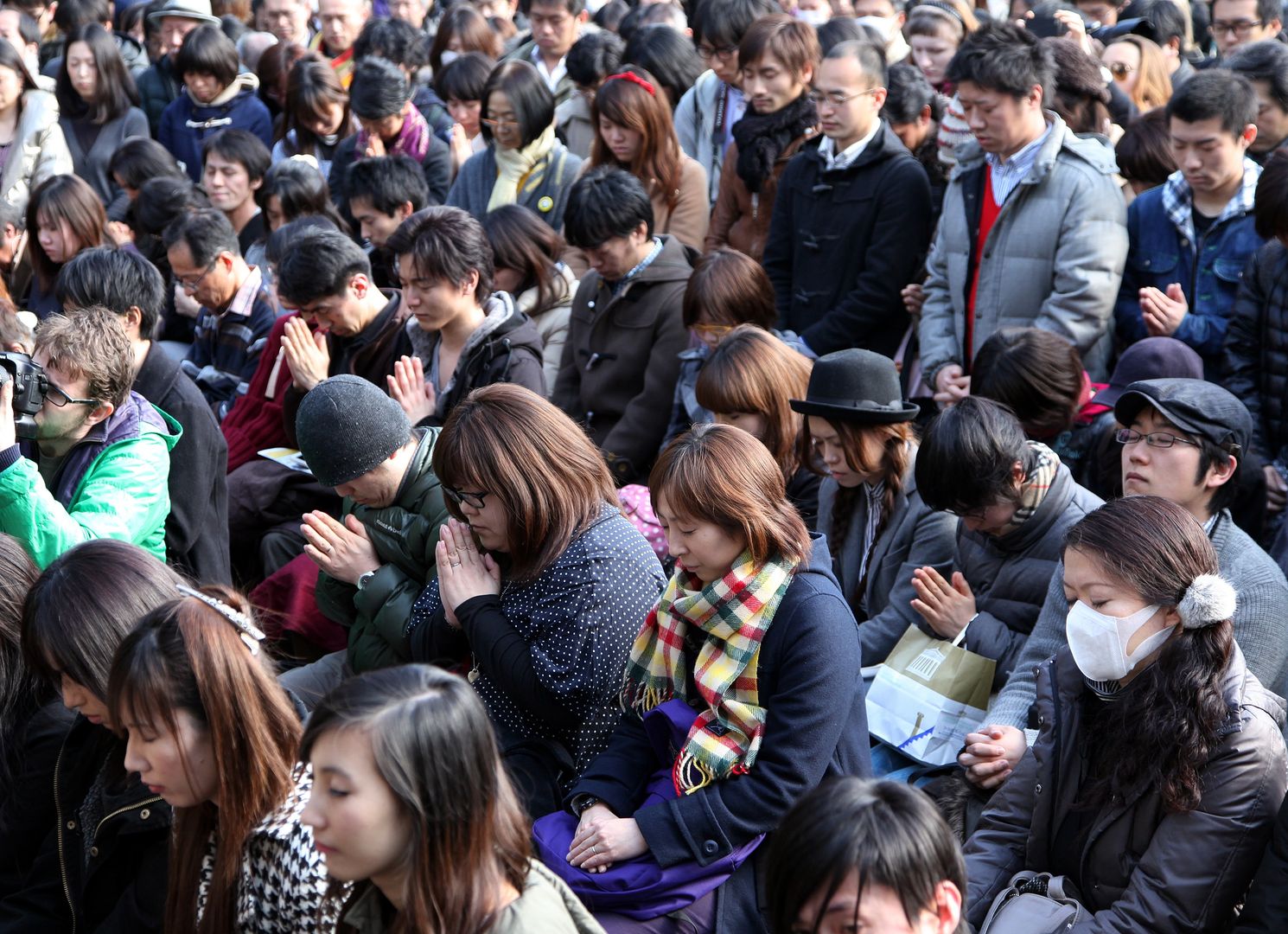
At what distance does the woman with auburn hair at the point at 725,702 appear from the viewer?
9.66ft

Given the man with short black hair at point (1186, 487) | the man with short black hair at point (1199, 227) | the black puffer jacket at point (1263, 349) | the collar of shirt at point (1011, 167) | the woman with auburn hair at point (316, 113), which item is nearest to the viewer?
the man with short black hair at point (1186, 487)

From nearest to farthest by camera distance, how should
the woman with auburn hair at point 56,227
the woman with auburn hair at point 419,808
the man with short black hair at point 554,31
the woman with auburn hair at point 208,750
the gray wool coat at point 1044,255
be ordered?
the woman with auburn hair at point 419,808
the woman with auburn hair at point 208,750
the gray wool coat at point 1044,255
the woman with auburn hair at point 56,227
the man with short black hair at point 554,31

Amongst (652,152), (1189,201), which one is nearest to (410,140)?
(652,152)

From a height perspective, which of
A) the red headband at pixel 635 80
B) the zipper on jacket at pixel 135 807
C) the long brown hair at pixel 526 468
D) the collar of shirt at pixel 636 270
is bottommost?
the collar of shirt at pixel 636 270

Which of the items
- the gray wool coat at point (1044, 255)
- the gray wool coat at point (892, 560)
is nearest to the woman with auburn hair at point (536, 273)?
the gray wool coat at point (1044, 255)

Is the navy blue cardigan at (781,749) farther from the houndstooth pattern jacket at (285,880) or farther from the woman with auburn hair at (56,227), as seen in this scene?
the woman with auburn hair at (56,227)

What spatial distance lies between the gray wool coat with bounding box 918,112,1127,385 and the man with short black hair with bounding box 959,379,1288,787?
1.45 metres

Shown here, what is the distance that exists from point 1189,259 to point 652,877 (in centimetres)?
338

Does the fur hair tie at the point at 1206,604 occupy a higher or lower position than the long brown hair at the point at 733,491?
lower

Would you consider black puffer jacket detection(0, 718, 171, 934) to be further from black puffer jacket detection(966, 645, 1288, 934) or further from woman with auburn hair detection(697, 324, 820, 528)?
woman with auburn hair detection(697, 324, 820, 528)

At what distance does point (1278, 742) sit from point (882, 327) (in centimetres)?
330

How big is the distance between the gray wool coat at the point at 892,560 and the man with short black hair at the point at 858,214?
60.0 inches

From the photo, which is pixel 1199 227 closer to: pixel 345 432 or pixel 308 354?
pixel 345 432

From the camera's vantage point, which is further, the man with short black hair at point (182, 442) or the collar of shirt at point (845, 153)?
the collar of shirt at point (845, 153)
